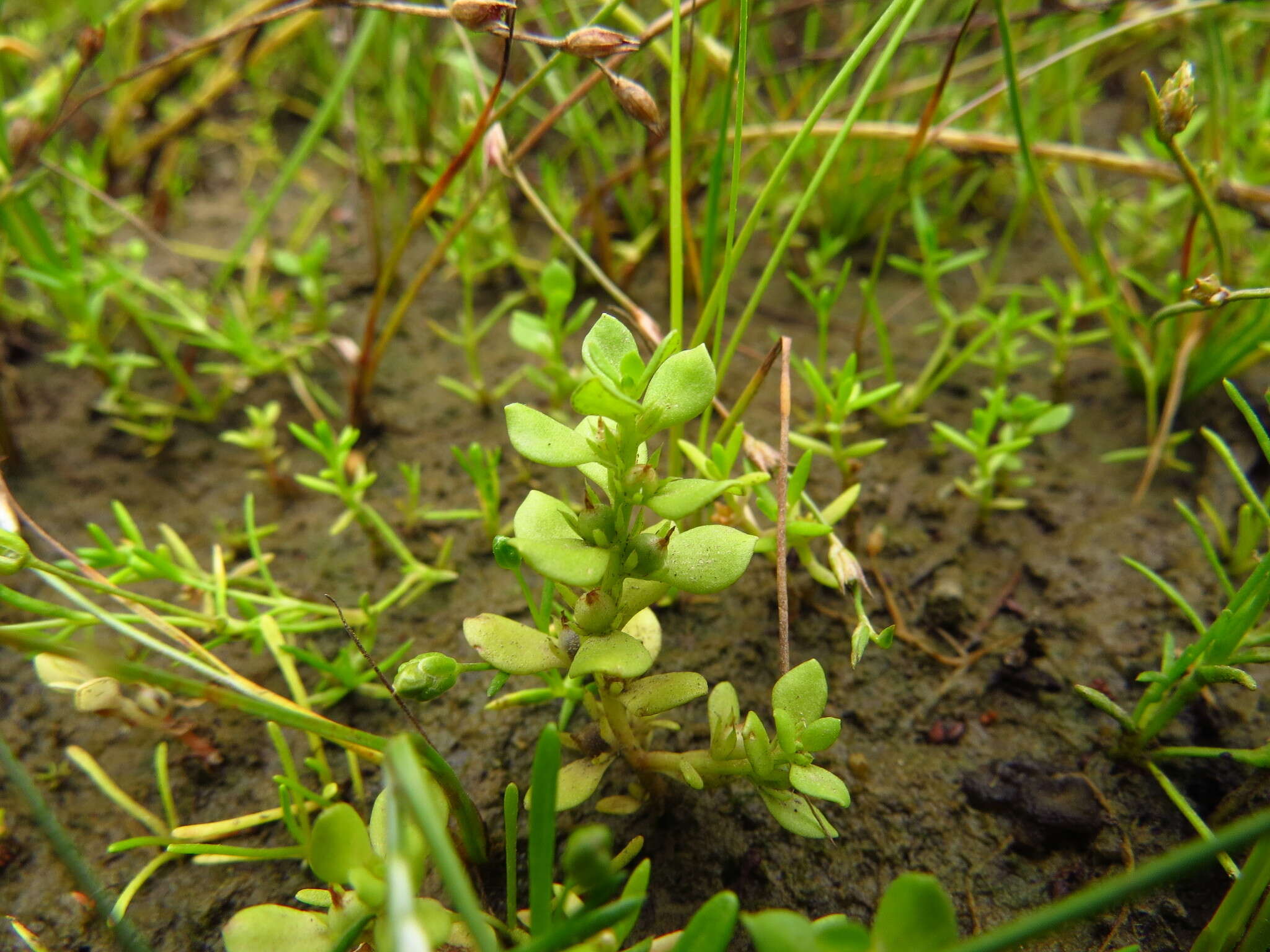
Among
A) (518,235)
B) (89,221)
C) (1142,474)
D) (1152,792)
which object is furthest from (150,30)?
(1152,792)

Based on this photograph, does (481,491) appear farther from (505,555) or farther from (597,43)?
(597,43)

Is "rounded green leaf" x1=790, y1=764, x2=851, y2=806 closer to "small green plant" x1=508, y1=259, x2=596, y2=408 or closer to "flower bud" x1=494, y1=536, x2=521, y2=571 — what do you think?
"flower bud" x1=494, y1=536, x2=521, y2=571

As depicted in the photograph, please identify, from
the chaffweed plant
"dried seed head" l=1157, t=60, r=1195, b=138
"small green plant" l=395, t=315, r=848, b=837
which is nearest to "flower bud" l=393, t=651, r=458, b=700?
"small green plant" l=395, t=315, r=848, b=837

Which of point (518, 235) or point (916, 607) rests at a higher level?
point (518, 235)

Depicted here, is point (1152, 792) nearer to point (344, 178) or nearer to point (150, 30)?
point (344, 178)

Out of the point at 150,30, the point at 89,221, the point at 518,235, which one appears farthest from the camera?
the point at 150,30

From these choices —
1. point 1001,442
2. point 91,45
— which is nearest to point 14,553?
point 91,45

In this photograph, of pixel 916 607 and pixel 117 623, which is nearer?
pixel 117 623
